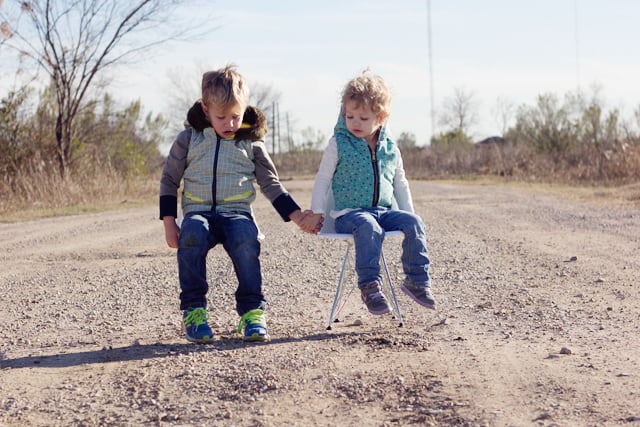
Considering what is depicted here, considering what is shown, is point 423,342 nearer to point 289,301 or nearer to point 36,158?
point 289,301

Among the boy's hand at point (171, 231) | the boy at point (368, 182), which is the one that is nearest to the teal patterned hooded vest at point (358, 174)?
the boy at point (368, 182)

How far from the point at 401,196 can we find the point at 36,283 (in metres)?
3.19

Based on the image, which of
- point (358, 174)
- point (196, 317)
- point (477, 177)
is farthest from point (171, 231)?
Answer: point (477, 177)

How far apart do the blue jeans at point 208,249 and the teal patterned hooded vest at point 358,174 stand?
0.56 metres

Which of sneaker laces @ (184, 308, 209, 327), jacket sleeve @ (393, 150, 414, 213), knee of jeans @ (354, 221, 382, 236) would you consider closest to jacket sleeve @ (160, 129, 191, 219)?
sneaker laces @ (184, 308, 209, 327)

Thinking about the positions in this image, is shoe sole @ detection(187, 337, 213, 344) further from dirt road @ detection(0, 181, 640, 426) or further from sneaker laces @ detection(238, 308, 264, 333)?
sneaker laces @ detection(238, 308, 264, 333)

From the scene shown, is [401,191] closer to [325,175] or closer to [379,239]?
[325,175]

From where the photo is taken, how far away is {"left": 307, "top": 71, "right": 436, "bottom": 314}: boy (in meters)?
4.62

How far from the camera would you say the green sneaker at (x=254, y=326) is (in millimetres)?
4426

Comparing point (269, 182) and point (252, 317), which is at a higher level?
point (269, 182)

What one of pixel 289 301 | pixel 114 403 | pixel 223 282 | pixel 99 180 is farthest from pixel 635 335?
pixel 99 180

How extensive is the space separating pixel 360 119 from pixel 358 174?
29 cm

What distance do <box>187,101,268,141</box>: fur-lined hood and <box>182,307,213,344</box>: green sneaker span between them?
0.93 metres

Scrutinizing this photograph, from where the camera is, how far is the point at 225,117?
4617 millimetres
